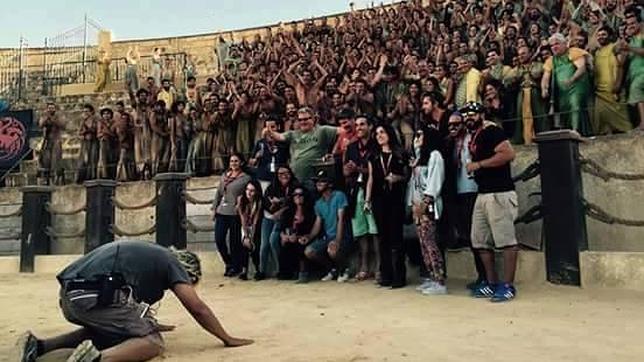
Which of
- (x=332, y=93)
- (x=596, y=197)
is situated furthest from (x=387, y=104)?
(x=596, y=197)

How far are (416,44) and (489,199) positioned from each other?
7.37m

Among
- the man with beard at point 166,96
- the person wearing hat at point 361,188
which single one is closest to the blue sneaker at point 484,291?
the person wearing hat at point 361,188

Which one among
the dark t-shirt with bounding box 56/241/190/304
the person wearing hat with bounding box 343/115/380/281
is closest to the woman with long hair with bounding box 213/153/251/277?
the person wearing hat with bounding box 343/115/380/281

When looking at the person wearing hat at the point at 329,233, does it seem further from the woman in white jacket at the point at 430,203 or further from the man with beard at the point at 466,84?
the man with beard at the point at 466,84

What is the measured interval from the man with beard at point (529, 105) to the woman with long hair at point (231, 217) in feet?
11.7

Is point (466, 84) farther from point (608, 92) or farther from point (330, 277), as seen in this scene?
point (330, 277)

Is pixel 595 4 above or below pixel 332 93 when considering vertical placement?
above

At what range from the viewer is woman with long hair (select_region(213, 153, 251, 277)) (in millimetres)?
8859

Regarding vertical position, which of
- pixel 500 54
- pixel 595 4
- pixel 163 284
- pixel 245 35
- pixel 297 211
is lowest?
pixel 163 284

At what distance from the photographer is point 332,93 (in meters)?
10.4

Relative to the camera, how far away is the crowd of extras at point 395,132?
6.63 m

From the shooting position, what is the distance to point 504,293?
602 cm

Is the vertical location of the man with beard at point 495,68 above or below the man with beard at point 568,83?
above

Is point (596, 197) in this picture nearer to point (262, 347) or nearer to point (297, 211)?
point (297, 211)
